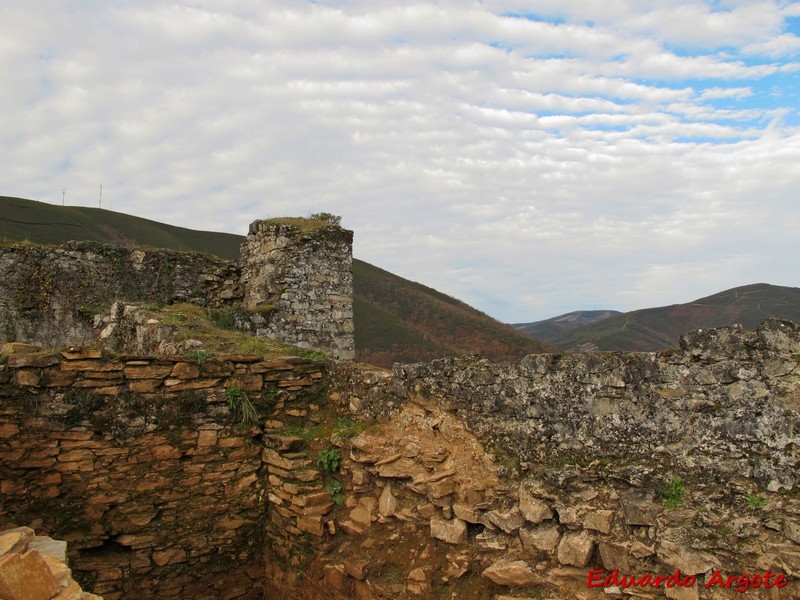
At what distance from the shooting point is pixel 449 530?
4.67 metres

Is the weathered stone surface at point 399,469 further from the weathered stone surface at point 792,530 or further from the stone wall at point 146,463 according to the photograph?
the weathered stone surface at point 792,530

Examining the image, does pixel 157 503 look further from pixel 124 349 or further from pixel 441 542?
pixel 124 349

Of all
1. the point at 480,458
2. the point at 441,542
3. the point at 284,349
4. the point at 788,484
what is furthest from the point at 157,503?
the point at 788,484

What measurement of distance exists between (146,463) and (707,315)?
108 feet

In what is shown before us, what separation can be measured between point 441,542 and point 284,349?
294 cm

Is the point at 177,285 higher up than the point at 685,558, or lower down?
higher up

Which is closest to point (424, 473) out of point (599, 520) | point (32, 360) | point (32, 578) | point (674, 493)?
point (599, 520)

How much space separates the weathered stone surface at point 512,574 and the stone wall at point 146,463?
274 centimetres

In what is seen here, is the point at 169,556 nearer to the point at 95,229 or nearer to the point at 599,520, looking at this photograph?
the point at 599,520

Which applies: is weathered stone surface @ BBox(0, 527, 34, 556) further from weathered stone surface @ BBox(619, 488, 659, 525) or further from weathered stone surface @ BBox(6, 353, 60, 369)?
weathered stone surface @ BBox(619, 488, 659, 525)

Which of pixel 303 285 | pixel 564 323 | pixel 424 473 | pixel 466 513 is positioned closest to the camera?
pixel 466 513

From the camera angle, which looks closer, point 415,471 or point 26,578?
point 26,578

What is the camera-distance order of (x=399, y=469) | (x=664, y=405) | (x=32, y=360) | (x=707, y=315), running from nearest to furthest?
(x=664, y=405) < (x=399, y=469) < (x=32, y=360) < (x=707, y=315)

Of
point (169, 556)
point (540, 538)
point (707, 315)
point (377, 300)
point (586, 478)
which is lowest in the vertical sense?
point (169, 556)
